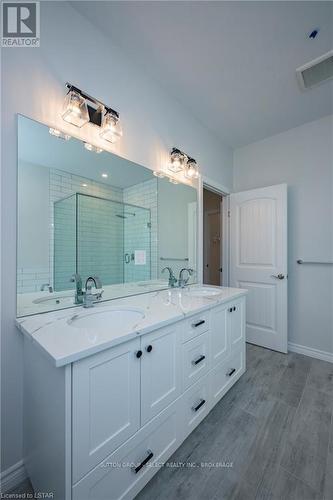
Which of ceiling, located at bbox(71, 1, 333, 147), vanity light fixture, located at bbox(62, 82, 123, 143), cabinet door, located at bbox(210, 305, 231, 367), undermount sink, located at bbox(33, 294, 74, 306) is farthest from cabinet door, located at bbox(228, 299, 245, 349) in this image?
ceiling, located at bbox(71, 1, 333, 147)

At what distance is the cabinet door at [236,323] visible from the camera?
1744 mm

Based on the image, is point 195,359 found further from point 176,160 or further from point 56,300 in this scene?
point 176,160

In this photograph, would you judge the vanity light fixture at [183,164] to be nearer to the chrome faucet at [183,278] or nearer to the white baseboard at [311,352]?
the chrome faucet at [183,278]

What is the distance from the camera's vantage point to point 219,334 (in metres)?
1.58

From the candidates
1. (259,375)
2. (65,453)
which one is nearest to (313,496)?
(259,375)

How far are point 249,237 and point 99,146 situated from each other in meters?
2.08

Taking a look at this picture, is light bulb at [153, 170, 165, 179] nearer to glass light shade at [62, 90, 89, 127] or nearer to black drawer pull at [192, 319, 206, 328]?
glass light shade at [62, 90, 89, 127]

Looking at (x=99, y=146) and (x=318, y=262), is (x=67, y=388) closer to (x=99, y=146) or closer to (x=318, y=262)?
(x=99, y=146)

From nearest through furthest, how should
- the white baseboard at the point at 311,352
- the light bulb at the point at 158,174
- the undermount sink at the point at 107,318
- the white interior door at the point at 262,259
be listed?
the undermount sink at the point at 107,318 < the light bulb at the point at 158,174 < the white baseboard at the point at 311,352 < the white interior door at the point at 262,259

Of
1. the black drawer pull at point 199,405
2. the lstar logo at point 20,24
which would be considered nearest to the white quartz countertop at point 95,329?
the black drawer pull at point 199,405

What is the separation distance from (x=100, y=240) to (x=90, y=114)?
31.7 inches

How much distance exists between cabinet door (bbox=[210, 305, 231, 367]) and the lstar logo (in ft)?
6.20

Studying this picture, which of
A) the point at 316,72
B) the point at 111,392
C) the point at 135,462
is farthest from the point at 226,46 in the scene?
the point at 135,462

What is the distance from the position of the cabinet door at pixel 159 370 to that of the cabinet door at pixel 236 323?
0.72m
